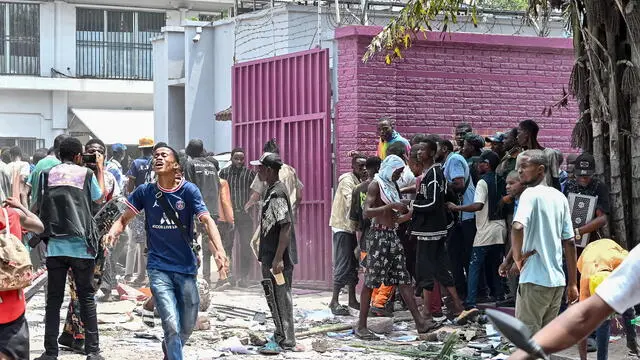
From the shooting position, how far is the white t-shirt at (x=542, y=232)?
26.6 ft

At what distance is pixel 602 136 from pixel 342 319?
11.3 ft

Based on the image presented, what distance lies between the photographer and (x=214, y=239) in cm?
844

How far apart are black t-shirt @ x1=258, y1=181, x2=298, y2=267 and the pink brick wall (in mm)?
4539

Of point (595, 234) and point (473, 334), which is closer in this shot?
point (595, 234)

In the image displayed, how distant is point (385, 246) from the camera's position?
36.6 feet

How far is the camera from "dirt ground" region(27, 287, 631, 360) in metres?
10.2

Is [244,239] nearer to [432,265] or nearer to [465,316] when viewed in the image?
[432,265]

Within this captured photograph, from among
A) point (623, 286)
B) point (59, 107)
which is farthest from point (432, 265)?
point (59, 107)

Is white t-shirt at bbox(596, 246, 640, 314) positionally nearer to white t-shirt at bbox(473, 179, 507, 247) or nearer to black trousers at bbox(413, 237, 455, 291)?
black trousers at bbox(413, 237, 455, 291)

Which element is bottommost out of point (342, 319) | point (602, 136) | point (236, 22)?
point (342, 319)

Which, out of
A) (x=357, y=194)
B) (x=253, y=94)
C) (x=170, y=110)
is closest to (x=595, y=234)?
(x=357, y=194)

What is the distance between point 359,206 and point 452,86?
3468 mm

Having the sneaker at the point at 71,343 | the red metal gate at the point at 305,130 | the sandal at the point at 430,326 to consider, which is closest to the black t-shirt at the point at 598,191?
the sandal at the point at 430,326

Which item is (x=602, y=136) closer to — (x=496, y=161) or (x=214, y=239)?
(x=496, y=161)
